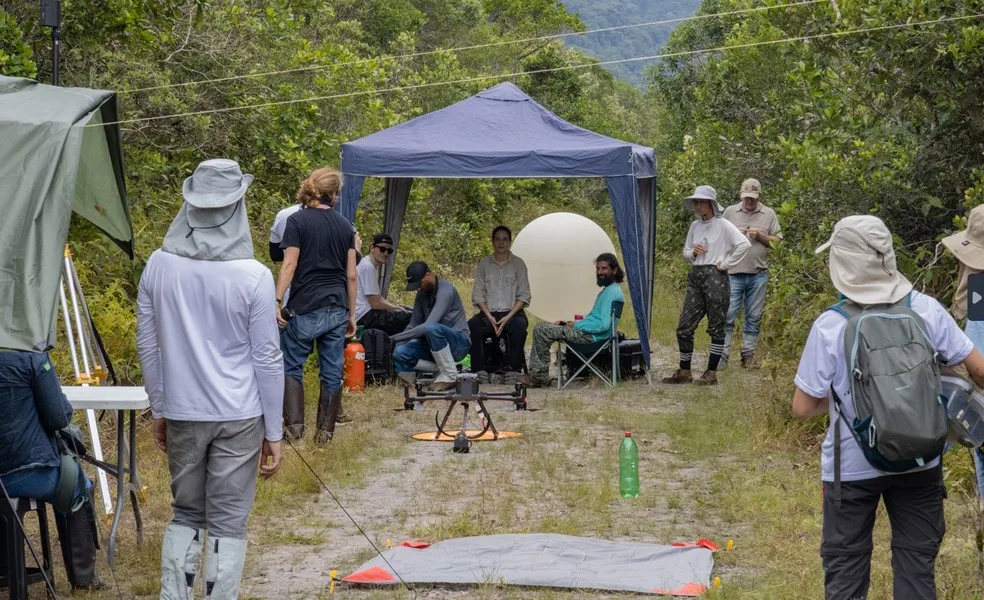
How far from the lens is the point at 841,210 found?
8.73 meters

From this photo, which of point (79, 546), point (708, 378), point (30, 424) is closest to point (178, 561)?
point (30, 424)

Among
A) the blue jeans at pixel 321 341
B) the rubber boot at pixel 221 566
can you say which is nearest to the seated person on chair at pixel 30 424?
the rubber boot at pixel 221 566

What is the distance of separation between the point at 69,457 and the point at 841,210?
5.64 metres

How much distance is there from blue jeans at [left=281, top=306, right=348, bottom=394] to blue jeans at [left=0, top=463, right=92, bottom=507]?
3.04 metres

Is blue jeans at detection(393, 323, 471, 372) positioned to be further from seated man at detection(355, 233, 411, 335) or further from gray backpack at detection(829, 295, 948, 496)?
gray backpack at detection(829, 295, 948, 496)

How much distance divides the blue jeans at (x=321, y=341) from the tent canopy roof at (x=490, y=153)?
326 centimetres

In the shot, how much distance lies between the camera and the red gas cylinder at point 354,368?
34.4ft

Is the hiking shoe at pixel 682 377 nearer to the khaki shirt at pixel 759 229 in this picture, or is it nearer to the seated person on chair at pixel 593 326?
the seated person on chair at pixel 593 326

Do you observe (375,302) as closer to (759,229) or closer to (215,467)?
(759,229)

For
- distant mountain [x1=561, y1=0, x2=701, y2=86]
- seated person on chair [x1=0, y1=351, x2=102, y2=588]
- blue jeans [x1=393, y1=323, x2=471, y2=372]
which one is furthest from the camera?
distant mountain [x1=561, y1=0, x2=701, y2=86]

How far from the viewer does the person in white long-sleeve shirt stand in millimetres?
11117

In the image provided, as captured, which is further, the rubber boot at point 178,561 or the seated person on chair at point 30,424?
the seated person on chair at point 30,424

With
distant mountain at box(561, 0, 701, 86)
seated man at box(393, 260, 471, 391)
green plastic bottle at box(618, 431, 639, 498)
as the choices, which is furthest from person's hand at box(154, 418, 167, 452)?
distant mountain at box(561, 0, 701, 86)

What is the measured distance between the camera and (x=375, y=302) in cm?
1106
